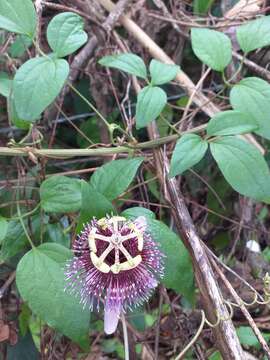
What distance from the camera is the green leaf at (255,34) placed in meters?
0.98

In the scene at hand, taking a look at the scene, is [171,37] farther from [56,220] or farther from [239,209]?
[56,220]

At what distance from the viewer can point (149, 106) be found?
0.90 m

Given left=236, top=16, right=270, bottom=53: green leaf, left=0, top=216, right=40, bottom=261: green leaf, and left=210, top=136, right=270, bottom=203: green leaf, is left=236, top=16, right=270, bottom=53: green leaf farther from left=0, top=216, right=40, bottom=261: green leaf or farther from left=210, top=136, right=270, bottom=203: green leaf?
left=0, top=216, right=40, bottom=261: green leaf

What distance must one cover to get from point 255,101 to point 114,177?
0.79ft

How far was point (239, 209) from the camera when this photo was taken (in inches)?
51.1

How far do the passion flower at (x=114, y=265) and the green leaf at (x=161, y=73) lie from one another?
0.27m

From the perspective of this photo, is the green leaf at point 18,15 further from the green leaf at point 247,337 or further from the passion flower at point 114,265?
the green leaf at point 247,337

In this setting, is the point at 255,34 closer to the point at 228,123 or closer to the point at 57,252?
the point at 228,123

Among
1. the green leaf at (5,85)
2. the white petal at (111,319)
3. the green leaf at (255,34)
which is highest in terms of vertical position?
the green leaf at (255,34)

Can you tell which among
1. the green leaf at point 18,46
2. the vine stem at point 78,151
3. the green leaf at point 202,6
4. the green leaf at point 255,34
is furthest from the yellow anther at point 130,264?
the green leaf at point 202,6

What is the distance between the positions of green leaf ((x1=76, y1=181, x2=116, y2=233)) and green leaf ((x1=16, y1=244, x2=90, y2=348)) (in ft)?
0.28

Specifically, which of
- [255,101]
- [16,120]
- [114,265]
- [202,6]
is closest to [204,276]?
[114,265]

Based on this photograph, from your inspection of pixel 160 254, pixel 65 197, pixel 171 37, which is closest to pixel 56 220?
pixel 65 197

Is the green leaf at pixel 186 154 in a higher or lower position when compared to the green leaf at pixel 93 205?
higher
